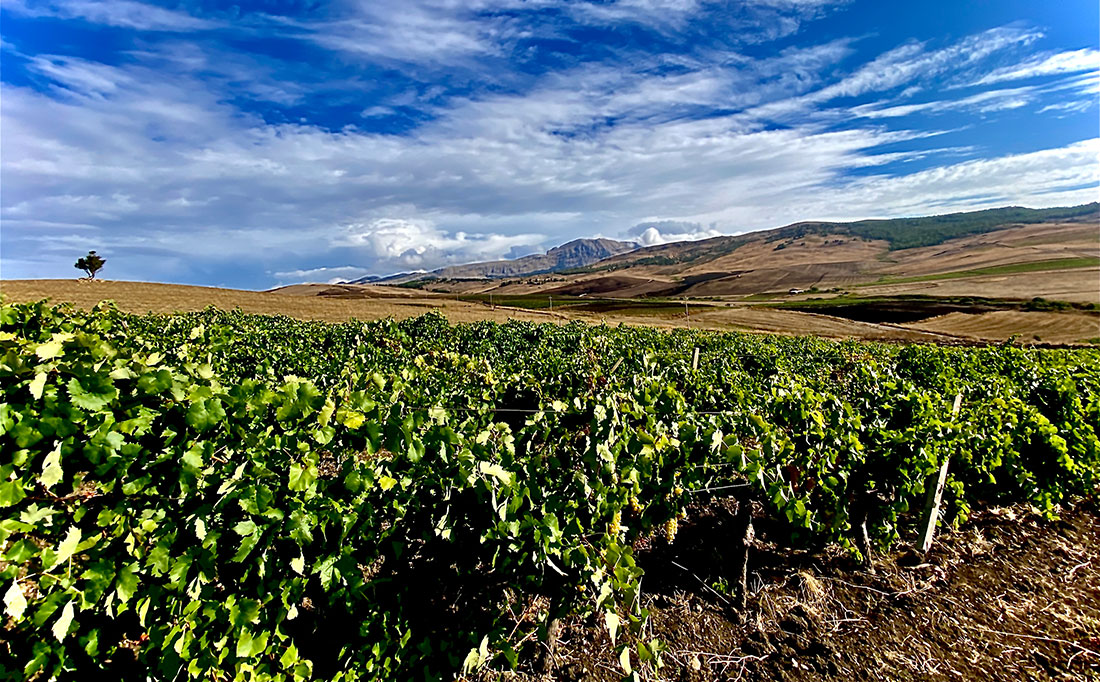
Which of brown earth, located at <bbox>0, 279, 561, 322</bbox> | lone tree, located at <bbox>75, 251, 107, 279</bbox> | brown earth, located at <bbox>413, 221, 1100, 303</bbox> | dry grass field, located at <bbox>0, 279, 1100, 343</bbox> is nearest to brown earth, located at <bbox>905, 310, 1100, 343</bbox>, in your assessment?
dry grass field, located at <bbox>0, 279, 1100, 343</bbox>

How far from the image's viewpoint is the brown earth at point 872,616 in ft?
12.8

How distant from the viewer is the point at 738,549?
5.12 metres

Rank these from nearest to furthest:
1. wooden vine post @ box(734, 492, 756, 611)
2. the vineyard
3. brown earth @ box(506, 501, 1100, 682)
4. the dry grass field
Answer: the vineyard → brown earth @ box(506, 501, 1100, 682) → wooden vine post @ box(734, 492, 756, 611) → the dry grass field

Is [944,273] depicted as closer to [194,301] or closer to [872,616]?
[194,301]

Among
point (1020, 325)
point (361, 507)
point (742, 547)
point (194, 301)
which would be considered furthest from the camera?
point (1020, 325)

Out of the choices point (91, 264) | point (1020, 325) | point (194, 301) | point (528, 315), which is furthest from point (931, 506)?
point (91, 264)

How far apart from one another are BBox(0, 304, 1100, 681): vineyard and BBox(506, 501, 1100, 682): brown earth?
0.85 ft

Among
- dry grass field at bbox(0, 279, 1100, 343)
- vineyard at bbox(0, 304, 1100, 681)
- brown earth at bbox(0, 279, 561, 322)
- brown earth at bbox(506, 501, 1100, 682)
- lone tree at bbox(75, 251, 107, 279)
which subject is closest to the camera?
vineyard at bbox(0, 304, 1100, 681)

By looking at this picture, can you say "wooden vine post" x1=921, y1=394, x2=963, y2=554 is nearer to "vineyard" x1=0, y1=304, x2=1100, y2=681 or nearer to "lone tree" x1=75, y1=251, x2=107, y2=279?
"vineyard" x1=0, y1=304, x2=1100, y2=681

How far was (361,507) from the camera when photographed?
3.21m

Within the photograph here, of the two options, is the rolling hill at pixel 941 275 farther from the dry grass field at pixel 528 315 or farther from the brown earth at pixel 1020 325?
the dry grass field at pixel 528 315

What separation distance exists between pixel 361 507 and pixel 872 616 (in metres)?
4.17

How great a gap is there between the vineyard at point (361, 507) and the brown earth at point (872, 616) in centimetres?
26

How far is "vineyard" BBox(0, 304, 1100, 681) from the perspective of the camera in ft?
9.01
